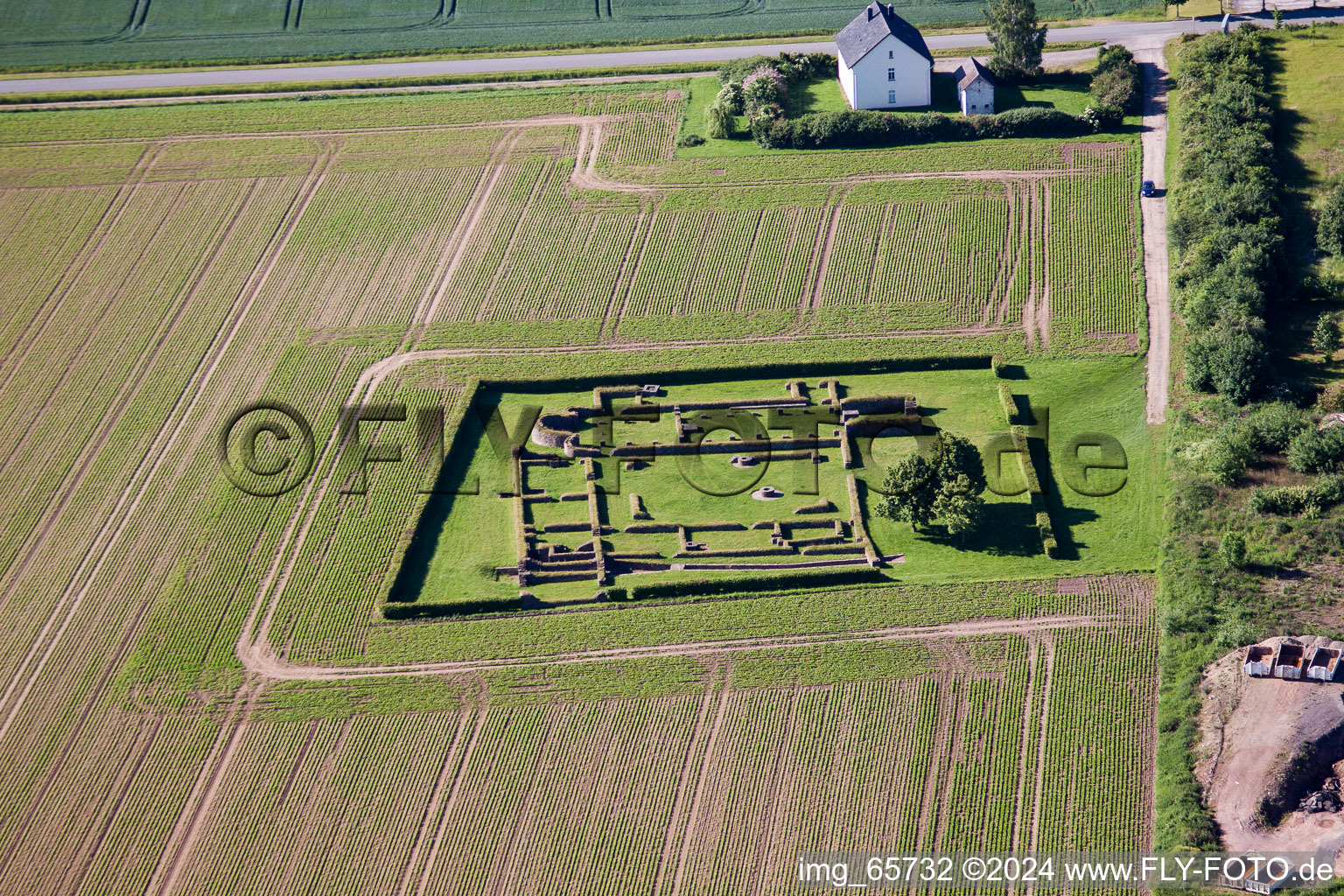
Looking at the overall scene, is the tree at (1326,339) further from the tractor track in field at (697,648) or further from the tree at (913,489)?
the tree at (913,489)

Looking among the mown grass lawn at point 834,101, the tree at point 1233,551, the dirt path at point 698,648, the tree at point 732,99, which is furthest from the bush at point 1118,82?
the dirt path at point 698,648

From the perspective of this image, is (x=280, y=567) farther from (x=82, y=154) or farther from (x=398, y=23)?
(x=398, y=23)

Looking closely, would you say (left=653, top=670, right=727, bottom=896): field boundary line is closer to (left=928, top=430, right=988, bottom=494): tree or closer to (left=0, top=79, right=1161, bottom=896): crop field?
(left=0, top=79, right=1161, bottom=896): crop field

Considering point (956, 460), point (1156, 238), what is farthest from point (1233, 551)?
point (1156, 238)

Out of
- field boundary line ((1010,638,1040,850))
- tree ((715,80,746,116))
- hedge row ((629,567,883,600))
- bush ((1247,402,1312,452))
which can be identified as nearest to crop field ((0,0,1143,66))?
tree ((715,80,746,116))

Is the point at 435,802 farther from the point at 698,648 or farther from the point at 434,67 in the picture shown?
the point at 434,67

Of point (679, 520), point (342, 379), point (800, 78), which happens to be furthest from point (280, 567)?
point (800, 78)

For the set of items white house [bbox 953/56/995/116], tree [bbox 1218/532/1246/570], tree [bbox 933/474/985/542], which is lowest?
tree [bbox 1218/532/1246/570]
